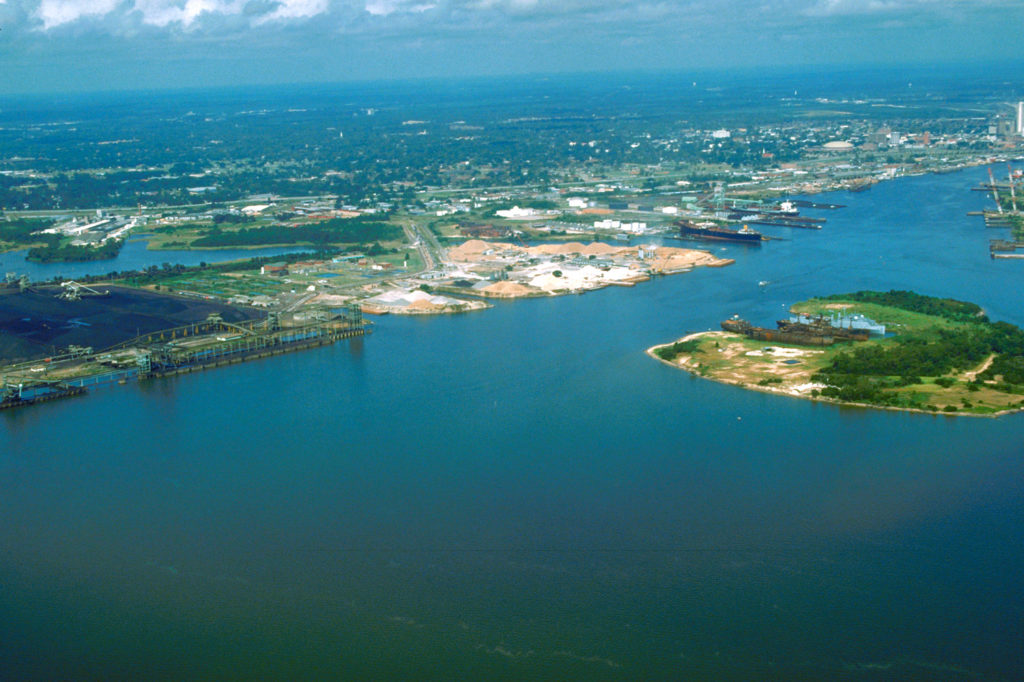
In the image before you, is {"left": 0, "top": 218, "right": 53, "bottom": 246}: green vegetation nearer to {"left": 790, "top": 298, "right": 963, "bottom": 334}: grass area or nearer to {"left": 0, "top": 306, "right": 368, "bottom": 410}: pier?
{"left": 0, "top": 306, "right": 368, "bottom": 410}: pier

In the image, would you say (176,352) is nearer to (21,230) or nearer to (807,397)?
(807,397)

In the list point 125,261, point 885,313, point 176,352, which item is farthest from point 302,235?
point 885,313

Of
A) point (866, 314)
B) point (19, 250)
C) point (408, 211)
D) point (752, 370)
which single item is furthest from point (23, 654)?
point (408, 211)

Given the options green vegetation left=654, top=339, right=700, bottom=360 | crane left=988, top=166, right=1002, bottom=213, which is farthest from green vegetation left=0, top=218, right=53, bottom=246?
crane left=988, top=166, right=1002, bottom=213

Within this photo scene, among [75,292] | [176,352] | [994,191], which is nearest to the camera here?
[176,352]

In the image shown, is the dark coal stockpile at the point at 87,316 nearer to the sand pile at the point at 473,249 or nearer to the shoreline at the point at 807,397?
the sand pile at the point at 473,249

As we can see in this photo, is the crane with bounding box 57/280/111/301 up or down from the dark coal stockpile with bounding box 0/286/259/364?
up
